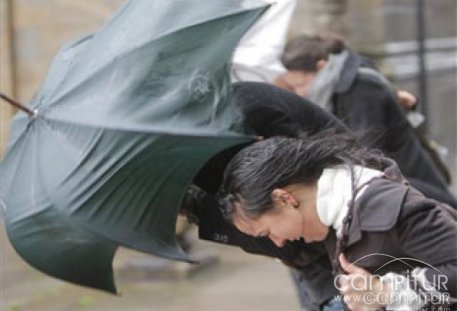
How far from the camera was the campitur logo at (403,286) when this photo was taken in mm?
2348

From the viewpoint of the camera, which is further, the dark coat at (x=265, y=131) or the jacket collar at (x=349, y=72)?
the jacket collar at (x=349, y=72)

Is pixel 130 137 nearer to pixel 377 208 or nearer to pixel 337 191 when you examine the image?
pixel 337 191

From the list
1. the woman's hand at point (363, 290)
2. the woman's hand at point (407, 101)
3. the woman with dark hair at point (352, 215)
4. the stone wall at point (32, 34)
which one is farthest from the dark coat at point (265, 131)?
the stone wall at point (32, 34)

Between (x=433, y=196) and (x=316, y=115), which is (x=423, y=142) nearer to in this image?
(x=433, y=196)

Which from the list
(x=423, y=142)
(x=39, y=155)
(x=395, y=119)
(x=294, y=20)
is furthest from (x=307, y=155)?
(x=294, y=20)

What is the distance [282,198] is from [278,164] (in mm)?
100

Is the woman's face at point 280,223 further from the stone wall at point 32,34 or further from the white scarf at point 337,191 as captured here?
the stone wall at point 32,34

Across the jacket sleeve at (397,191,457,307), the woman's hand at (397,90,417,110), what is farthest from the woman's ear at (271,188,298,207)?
the woman's hand at (397,90,417,110)

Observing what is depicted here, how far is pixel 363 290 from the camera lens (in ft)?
7.94

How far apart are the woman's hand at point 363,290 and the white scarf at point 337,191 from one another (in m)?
0.14

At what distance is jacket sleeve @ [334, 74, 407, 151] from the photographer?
3.98 metres

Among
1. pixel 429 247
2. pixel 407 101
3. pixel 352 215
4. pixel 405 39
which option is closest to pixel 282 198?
pixel 352 215

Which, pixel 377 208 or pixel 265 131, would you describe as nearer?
pixel 377 208

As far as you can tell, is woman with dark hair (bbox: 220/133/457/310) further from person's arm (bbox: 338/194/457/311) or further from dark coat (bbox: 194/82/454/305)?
dark coat (bbox: 194/82/454/305)
